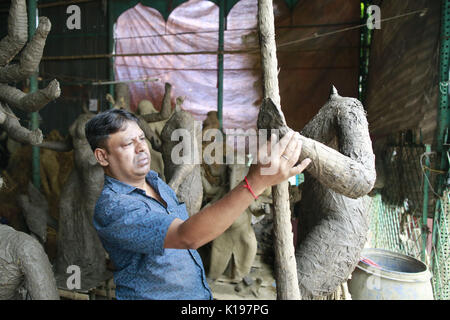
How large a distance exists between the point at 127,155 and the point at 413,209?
8.84 feet

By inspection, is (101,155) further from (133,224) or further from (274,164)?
(274,164)

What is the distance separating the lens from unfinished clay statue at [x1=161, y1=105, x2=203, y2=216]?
10.6 ft

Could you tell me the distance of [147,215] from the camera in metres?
1.12

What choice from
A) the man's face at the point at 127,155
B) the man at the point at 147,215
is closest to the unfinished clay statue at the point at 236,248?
the man at the point at 147,215

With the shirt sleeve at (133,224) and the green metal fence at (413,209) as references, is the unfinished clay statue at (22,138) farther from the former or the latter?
the green metal fence at (413,209)

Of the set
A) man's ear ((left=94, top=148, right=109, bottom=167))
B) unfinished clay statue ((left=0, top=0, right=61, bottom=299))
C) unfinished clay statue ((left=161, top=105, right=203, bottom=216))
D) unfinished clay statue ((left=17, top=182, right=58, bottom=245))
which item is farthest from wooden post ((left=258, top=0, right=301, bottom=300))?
unfinished clay statue ((left=17, top=182, right=58, bottom=245))

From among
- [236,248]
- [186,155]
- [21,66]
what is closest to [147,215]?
[21,66]

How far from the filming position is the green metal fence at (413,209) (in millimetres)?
2613

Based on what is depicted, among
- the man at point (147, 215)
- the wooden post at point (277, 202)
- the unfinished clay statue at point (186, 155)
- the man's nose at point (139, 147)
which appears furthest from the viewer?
the unfinished clay statue at point (186, 155)

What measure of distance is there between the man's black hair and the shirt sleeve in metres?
0.26

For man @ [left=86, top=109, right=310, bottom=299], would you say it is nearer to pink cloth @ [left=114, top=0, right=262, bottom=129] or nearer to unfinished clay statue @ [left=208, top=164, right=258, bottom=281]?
unfinished clay statue @ [left=208, top=164, right=258, bottom=281]

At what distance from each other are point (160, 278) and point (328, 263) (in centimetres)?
82

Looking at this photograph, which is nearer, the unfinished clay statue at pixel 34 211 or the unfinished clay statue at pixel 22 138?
the unfinished clay statue at pixel 22 138

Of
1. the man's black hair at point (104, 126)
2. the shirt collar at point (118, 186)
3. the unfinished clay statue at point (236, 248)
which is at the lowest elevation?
the unfinished clay statue at point (236, 248)
